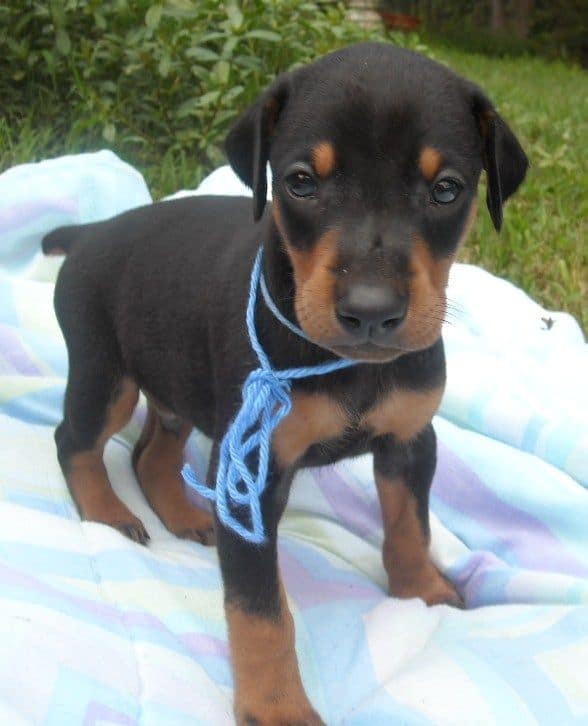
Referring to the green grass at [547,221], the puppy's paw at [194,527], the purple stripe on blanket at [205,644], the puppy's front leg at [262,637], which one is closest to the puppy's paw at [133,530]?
the puppy's paw at [194,527]

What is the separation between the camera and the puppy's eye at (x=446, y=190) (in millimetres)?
2109

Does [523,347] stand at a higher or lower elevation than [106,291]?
lower

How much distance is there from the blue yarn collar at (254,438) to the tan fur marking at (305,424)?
4 centimetres

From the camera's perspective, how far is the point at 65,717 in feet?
6.53

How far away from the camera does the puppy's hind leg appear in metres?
2.99

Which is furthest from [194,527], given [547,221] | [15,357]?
[547,221]

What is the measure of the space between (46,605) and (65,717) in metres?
0.36

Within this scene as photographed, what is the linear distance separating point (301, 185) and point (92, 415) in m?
1.21

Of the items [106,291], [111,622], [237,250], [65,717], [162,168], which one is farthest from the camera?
[162,168]

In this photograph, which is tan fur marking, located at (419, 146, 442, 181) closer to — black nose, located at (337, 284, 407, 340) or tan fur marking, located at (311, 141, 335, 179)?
tan fur marking, located at (311, 141, 335, 179)

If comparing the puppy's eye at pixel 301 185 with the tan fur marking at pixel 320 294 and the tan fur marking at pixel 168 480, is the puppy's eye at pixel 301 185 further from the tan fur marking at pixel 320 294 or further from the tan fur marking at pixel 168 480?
the tan fur marking at pixel 168 480

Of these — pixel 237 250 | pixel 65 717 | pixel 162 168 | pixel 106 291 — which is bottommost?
pixel 162 168

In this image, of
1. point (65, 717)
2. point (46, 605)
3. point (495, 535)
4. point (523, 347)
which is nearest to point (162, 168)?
point (523, 347)

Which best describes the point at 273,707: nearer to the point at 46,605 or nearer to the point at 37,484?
the point at 46,605
